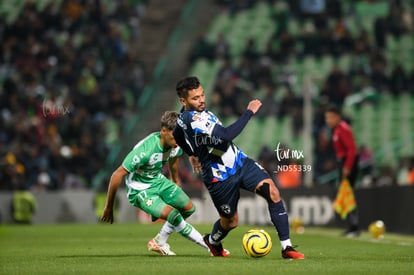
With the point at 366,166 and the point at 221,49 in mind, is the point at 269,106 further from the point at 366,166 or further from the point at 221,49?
the point at 366,166

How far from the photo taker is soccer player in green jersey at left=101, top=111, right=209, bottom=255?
12.9 m

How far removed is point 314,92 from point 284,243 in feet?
58.7

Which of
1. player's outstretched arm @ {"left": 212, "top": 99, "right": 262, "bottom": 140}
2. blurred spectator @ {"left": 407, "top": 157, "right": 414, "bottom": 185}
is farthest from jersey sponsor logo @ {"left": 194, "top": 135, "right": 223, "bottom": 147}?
blurred spectator @ {"left": 407, "top": 157, "right": 414, "bottom": 185}

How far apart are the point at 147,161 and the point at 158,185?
481 mm

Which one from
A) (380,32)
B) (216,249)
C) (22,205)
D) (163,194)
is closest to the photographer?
(216,249)

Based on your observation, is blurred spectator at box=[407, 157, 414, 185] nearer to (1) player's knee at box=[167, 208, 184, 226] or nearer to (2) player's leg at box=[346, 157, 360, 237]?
(2) player's leg at box=[346, 157, 360, 237]

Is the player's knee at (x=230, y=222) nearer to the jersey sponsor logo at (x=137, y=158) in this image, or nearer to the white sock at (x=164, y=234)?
the white sock at (x=164, y=234)

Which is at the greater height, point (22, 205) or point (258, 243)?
point (258, 243)

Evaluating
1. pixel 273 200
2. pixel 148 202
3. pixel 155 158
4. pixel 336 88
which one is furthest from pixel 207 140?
pixel 336 88

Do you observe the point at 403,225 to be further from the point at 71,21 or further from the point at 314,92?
the point at 71,21

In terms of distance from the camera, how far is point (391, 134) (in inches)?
1118

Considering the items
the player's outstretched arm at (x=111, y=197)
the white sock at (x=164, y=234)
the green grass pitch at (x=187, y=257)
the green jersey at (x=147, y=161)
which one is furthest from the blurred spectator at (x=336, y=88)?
the player's outstretched arm at (x=111, y=197)

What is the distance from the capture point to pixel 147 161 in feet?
43.7

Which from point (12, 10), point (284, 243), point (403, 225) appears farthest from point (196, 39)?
point (284, 243)
